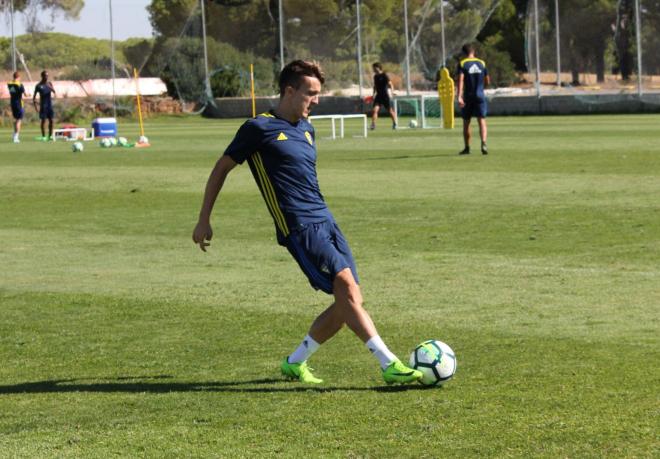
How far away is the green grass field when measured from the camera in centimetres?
583

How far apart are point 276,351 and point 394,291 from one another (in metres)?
2.29

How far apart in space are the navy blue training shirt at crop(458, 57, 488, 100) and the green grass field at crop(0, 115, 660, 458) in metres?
4.55

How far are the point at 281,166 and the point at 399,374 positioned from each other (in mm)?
1260

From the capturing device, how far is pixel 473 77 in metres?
23.8

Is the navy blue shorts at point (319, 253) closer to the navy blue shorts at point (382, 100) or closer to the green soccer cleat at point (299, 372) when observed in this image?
the green soccer cleat at point (299, 372)

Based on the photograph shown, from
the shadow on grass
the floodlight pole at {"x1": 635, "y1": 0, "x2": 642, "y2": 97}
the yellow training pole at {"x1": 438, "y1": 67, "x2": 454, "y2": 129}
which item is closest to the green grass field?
the shadow on grass

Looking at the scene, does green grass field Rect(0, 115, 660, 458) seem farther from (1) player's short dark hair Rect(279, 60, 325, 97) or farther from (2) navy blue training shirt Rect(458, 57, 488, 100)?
(2) navy blue training shirt Rect(458, 57, 488, 100)

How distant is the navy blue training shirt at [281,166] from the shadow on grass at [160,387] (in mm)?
814

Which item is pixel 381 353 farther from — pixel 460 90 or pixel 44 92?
pixel 44 92

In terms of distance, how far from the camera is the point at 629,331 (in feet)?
26.3

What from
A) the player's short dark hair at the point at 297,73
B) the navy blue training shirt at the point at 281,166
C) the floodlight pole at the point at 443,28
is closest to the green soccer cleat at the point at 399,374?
the navy blue training shirt at the point at 281,166

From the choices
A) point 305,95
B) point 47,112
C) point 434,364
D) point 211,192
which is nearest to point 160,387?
point 211,192

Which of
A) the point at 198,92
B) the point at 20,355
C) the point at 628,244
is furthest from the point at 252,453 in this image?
the point at 198,92

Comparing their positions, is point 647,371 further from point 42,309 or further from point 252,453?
point 42,309
